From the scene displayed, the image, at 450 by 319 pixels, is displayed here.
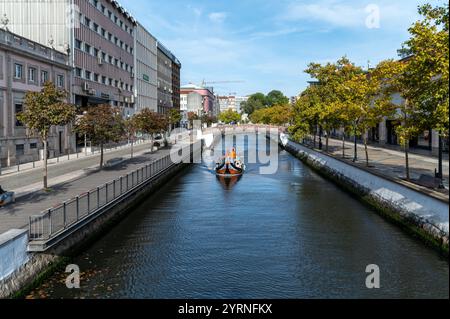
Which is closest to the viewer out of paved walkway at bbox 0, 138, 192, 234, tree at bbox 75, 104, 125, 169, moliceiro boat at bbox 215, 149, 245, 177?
paved walkway at bbox 0, 138, 192, 234

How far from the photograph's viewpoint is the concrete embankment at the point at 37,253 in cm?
1324

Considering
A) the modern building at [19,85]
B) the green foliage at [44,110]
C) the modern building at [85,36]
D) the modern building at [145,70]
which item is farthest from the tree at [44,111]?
the modern building at [145,70]

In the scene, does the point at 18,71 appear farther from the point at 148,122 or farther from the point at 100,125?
the point at 148,122

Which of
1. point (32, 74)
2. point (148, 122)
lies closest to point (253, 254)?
point (32, 74)

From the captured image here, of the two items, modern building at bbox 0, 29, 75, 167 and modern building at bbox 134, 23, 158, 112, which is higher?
modern building at bbox 134, 23, 158, 112

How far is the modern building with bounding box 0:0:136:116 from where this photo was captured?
57.3 meters

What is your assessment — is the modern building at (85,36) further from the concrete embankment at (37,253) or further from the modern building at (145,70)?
the concrete embankment at (37,253)

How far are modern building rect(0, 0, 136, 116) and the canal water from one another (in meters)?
25.2

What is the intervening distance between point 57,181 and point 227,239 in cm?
1557

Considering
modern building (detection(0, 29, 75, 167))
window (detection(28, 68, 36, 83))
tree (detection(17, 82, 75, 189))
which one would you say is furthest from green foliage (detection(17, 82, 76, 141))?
window (detection(28, 68, 36, 83))

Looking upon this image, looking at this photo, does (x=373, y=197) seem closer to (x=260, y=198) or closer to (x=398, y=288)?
(x=260, y=198)

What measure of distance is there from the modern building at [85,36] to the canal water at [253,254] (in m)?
25.2

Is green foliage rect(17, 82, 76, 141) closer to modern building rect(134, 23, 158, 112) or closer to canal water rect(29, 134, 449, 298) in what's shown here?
canal water rect(29, 134, 449, 298)

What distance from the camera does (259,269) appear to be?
55.2 feet
